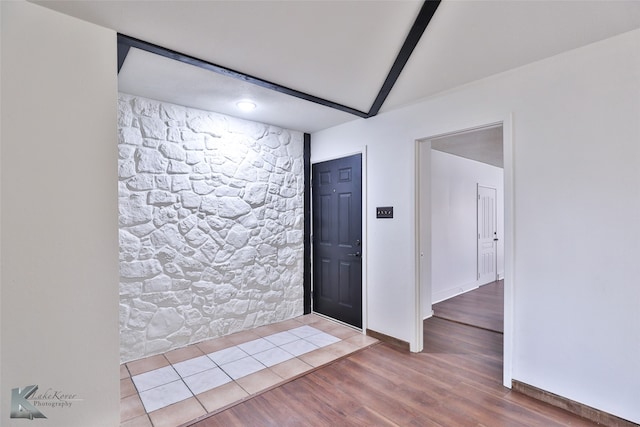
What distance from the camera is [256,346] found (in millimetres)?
3156

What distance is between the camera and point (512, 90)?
2.39 metres

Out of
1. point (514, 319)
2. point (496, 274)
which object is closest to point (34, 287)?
point (514, 319)

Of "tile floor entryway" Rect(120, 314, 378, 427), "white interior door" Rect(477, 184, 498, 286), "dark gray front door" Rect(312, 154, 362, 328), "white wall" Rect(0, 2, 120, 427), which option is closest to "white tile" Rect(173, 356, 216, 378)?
"tile floor entryway" Rect(120, 314, 378, 427)

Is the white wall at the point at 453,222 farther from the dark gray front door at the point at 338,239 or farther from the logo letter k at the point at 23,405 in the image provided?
the logo letter k at the point at 23,405

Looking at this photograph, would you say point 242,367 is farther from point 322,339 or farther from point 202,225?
point 202,225

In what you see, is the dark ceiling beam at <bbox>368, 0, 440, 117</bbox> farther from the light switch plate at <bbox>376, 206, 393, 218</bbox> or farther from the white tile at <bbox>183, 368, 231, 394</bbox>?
the white tile at <bbox>183, 368, 231, 394</bbox>

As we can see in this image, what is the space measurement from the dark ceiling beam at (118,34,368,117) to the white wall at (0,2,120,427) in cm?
14

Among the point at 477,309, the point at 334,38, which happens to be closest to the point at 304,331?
the point at 477,309

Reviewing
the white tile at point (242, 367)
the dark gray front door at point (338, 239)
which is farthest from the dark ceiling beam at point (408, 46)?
the white tile at point (242, 367)

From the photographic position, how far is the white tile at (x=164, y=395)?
220 cm

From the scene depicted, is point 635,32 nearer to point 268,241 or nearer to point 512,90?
point 512,90

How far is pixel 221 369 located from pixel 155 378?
0.52m

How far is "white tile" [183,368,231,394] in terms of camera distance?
240 cm

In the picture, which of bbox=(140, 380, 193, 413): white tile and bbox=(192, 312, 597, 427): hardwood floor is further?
bbox=(140, 380, 193, 413): white tile
